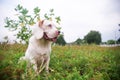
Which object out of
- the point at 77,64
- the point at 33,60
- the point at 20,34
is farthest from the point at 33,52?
the point at 20,34

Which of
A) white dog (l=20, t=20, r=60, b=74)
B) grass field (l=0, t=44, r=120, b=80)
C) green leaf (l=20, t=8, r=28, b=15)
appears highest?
green leaf (l=20, t=8, r=28, b=15)

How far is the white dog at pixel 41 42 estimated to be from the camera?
4.46 meters

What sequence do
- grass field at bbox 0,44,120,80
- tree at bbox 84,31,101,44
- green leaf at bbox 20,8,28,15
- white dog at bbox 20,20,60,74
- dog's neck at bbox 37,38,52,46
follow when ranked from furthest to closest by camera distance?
1. green leaf at bbox 20,8,28,15
2. tree at bbox 84,31,101,44
3. dog's neck at bbox 37,38,52,46
4. white dog at bbox 20,20,60,74
5. grass field at bbox 0,44,120,80

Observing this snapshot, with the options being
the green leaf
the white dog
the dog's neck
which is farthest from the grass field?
the green leaf

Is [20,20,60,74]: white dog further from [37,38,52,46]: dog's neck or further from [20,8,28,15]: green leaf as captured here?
[20,8,28,15]: green leaf

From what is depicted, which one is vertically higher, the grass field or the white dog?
the white dog

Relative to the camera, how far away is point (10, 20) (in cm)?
702

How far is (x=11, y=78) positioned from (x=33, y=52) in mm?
1406

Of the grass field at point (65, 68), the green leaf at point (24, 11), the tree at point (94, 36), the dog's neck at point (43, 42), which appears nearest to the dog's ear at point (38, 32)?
the dog's neck at point (43, 42)

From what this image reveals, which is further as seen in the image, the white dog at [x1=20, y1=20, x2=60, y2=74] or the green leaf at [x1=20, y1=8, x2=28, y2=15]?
the green leaf at [x1=20, y1=8, x2=28, y2=15]

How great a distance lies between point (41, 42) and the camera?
4617 mm

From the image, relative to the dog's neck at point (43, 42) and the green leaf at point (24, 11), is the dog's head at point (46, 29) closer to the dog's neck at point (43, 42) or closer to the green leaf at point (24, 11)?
the dog's neck at point (43, 42)

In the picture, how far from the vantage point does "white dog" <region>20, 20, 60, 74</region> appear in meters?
4.46

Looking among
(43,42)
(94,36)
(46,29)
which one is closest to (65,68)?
(43,42)
